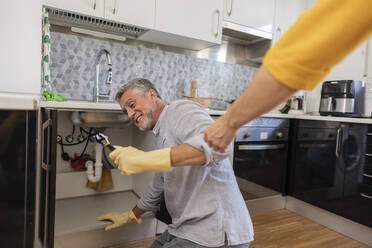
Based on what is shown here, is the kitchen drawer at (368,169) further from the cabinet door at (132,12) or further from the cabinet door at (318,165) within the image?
the cabinet door at (132,12)

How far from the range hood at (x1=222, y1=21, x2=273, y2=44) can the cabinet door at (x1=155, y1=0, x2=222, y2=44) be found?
0.44 feet

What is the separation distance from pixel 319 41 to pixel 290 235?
75.7 inches

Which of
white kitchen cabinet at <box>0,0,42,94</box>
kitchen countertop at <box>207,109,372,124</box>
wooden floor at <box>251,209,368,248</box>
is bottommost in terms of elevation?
wooden floor at <box>251,209,368,248</box>

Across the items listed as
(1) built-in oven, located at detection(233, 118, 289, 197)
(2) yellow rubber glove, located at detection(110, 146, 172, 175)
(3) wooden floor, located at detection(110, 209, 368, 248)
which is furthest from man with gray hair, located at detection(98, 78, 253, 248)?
(1) built-in oven, located at detection(233, 118, 289, 197)

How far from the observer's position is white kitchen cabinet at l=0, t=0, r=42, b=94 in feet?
4.71

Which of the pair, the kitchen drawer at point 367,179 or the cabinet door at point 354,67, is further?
the cabinet door at point 354,67

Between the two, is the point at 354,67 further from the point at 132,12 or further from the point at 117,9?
the point at 117,9

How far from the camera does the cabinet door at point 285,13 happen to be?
105 inches

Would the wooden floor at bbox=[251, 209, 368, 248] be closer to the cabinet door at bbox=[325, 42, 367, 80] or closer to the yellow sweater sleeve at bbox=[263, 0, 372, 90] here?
the cabinet door at bbox=[325, 42, 367, 80]

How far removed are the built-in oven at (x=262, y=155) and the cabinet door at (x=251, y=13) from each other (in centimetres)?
96

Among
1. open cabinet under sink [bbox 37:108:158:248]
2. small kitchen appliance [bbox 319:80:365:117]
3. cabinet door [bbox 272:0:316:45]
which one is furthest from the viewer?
cabinet door [bbox 272:0:316:45]

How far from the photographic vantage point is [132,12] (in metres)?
1.93

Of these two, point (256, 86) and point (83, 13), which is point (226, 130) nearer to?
point (256, 86)

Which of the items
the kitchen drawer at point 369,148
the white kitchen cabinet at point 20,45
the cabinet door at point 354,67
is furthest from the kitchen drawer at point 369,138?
the white kitchen cabinet at point 20,45
